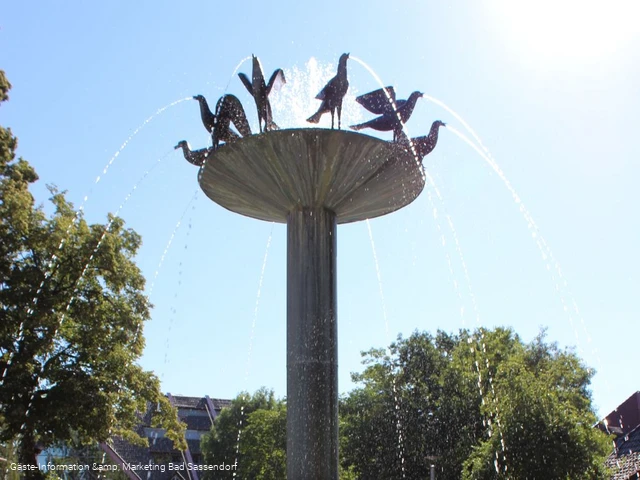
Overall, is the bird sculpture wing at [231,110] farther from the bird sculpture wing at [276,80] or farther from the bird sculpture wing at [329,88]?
the bird sculpture wing at [329,88]

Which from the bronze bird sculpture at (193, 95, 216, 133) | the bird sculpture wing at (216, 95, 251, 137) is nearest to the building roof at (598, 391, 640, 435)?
the bird sculpture wing at (216, 95, 251, 137)

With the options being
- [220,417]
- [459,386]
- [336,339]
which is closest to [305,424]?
[336,339]

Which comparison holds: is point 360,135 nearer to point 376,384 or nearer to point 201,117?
point 201,117

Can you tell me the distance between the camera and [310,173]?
27.4 feet

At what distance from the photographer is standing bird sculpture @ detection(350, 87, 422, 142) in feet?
28.5

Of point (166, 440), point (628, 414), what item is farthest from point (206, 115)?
point (166, 440)

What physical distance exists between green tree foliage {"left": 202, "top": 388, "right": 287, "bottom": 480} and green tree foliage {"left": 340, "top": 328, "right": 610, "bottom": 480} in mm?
3396

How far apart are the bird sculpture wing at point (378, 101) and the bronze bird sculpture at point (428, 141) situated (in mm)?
522

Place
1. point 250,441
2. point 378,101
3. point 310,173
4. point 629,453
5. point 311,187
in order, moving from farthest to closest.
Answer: point 250,441, point 629,453, point 378,101, point 311,187, point 310,173

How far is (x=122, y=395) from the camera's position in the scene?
1928 cm

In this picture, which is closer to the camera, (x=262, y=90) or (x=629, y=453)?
(x=262, y=90)

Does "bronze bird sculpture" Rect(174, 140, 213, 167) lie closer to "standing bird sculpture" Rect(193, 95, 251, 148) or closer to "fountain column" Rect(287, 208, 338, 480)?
"standing bird sculpture" Rect(193, 95, 251, 148)

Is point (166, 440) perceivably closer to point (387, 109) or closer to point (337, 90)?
point (387, 109)

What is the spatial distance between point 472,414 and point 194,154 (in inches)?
915
